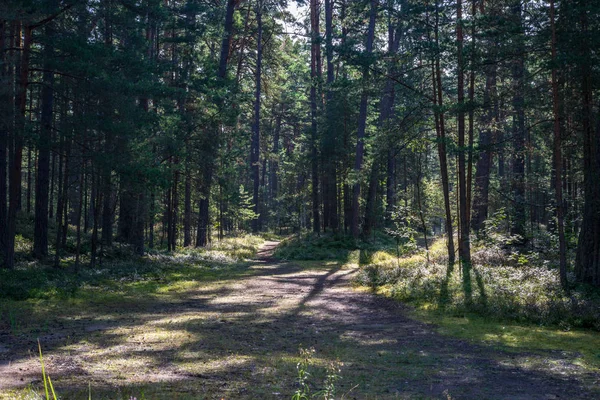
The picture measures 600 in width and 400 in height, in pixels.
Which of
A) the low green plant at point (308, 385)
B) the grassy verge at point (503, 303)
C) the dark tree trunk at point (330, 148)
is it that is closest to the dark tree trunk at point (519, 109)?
the grassy verge at point (503, 303)

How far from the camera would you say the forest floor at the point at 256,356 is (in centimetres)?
573

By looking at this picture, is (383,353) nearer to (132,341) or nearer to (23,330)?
(132,341)

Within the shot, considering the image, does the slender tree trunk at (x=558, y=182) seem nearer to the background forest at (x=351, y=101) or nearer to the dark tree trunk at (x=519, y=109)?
the background forest at (x=351, y=101)

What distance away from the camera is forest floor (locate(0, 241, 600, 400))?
5727mm

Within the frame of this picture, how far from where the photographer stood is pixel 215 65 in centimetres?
2569

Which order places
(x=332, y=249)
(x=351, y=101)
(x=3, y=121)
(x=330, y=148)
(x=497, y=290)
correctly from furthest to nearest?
(x=330, y=148), (x=351, y=101), (x=332, y=249), (x=3, y=121), (x=497, y=290)

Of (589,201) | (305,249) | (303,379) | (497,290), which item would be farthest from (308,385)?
(305,249)

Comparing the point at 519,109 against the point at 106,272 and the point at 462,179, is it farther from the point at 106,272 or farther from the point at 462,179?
the point at 106,272

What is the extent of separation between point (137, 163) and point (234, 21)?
17918 millimetres

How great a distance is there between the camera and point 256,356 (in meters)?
7.46

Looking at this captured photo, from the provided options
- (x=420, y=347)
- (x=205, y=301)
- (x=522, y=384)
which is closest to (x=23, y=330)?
(x=205, y=301)

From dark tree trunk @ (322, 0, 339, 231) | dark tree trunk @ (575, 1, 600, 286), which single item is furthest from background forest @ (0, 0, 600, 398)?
dark tree trunk @ (322, 0, 339, 231)

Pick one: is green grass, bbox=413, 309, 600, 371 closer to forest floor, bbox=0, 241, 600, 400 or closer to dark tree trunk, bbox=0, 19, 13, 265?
forest floor, bbox=0, 241, 600, 400

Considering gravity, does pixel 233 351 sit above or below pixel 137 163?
below
